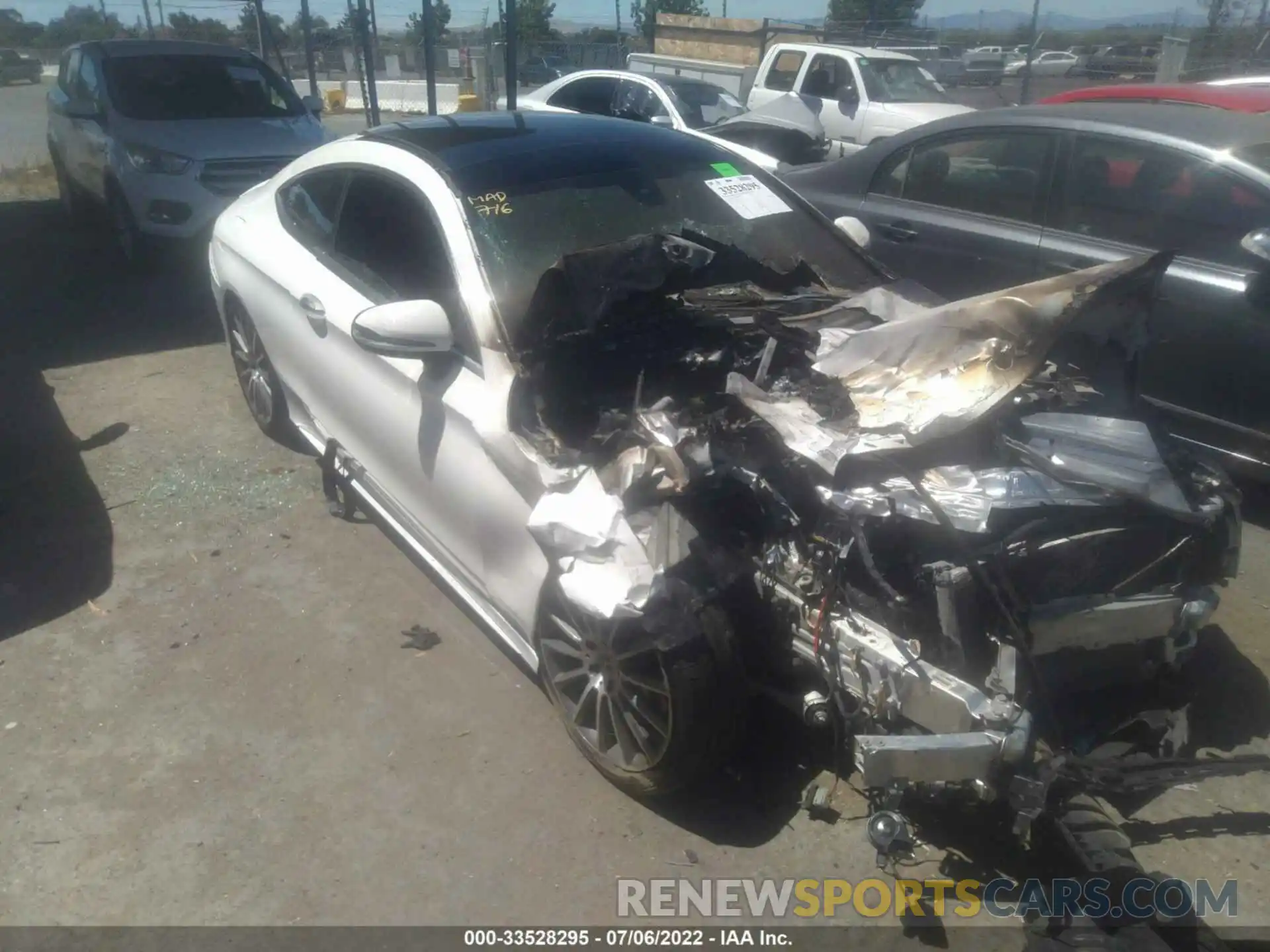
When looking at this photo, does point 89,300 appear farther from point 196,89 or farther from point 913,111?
point 913,111

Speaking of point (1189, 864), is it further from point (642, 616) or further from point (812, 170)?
point (812, 170)

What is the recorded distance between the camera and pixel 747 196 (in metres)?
4.13

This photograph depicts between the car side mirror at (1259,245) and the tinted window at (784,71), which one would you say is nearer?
the car side mirror at (1259,245)

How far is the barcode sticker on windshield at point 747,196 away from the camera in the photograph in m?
4.05

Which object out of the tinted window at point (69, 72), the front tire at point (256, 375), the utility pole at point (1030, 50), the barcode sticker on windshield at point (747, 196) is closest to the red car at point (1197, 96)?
the barcode sticker on windshield at point (747, 196)

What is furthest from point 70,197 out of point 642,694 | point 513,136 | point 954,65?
point 954,65

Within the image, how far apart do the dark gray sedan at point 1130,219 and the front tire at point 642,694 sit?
2.70m

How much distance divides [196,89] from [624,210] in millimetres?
6979

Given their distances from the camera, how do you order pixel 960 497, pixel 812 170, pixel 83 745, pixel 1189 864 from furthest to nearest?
pixel 812 170, pixel 83 745, pixel 1189 864, pixel 960 497

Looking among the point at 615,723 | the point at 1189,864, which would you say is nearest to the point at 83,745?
the point at 615,723

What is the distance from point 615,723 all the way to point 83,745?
1.81m

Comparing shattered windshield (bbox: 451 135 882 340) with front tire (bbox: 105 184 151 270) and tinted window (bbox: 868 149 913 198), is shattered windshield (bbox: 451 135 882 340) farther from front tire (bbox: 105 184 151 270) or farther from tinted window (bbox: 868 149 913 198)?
front tire (bbox: 105 184 151 270)

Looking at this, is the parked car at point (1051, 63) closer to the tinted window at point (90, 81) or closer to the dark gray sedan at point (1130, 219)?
the tinted window at point (90, 81)

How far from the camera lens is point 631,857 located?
9.39 ft
